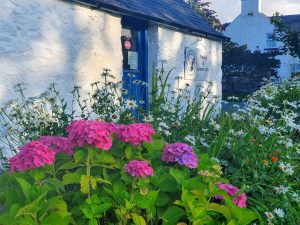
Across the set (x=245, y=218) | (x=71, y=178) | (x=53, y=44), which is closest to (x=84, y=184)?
(x=71, y=178)

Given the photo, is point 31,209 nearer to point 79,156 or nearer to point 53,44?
point 79,156

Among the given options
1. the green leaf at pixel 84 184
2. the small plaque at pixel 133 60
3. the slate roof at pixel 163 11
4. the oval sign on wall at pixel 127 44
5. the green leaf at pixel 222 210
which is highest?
the slate roof at pixel 163 11

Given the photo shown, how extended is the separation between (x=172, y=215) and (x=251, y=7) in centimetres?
2951

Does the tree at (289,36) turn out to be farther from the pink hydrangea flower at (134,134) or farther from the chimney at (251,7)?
the pink hydrangea flower at (134,134)

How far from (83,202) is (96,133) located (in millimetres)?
358

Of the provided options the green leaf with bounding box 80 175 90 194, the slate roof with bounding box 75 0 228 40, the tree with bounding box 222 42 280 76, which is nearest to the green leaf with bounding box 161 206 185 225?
the green leaf with bounding box 80 175 90 194

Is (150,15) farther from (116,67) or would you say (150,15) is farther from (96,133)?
(96,133)

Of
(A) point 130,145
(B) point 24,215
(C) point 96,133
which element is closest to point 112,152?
(A) point 130,145

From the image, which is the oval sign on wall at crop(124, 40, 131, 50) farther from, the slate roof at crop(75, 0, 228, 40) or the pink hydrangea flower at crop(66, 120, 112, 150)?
the pink hydrangea flower at crop(66, 120, 112, 150)

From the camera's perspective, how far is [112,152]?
2.44 m

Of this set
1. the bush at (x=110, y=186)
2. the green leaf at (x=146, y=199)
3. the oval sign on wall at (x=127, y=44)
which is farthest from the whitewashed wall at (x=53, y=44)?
the green leaf at (x=146, y=199)

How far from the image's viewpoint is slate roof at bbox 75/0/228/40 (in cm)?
708

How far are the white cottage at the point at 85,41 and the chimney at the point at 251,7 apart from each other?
21081mm

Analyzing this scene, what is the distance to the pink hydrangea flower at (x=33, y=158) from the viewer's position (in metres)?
2.06
